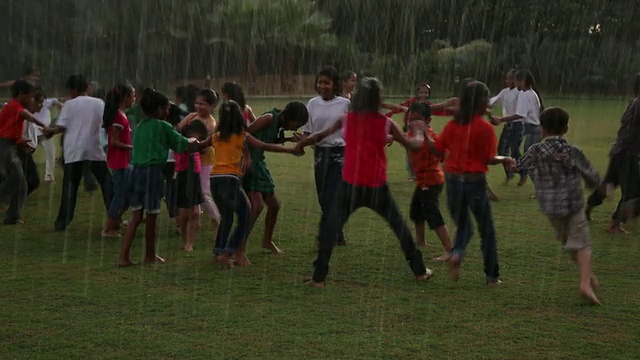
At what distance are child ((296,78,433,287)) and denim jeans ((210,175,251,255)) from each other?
98 centimetres

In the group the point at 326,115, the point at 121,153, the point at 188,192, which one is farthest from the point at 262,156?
the point at 121,153

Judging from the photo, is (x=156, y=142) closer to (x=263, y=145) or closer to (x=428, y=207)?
(x=263, y=145)

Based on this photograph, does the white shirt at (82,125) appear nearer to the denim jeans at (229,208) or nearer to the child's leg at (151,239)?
the child's leg at (151,239)

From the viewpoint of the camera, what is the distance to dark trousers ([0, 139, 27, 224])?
1102 centimetres

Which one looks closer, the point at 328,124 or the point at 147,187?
the point at 147,187

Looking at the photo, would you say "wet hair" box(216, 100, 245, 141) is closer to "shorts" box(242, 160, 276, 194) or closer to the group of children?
the group of children

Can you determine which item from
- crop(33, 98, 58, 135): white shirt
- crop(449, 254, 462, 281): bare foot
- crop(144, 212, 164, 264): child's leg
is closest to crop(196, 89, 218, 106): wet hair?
crop(144, 212, 164, 264): child's leg

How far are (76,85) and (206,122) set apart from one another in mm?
2112

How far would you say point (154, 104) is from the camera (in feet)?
27.6

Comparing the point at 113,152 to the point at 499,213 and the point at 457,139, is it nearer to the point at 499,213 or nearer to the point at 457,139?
the point at 457,139

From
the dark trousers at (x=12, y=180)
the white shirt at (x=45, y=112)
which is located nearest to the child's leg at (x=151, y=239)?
the dark trousers at (x=12, y=180)

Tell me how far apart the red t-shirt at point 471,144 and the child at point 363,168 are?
11.5 inches

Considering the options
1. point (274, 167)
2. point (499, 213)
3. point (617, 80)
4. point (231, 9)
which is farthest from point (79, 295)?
point (231, 9)

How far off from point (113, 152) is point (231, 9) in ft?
146
